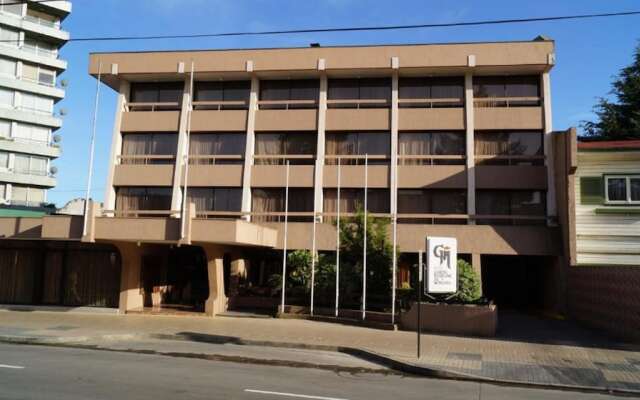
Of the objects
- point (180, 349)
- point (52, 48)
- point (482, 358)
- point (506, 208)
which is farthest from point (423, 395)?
point (52, 48)

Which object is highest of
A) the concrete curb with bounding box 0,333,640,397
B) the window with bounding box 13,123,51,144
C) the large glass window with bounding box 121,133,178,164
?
the window with bounding box 13,123,51,144

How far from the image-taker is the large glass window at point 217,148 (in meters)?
28.5

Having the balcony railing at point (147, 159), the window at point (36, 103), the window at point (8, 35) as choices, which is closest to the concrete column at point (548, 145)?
the balcony railing at point (147, 159)

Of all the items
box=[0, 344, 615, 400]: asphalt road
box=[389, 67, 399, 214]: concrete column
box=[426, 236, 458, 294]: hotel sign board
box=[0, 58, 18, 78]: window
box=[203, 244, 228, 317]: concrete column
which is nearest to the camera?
box=[0, 344, 615, 400]: asphalt road

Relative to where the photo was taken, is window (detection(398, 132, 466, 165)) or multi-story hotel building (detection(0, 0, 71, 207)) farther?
multi-story hotel building (detection(0, 0, 71, 207))

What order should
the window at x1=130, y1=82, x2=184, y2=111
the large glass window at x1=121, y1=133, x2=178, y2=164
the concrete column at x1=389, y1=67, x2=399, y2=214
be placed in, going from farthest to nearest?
the window at x1=130, y1=82, x2=184, y2=111, the large glass window at x1=121, y1=133, x2=178, y2=164, the concrete column at x1=389, y1=67, x2=399, y2=214

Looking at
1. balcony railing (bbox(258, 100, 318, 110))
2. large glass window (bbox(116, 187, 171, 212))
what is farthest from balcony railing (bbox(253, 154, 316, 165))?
large glass window (bbox(116, 187, 171, 212))

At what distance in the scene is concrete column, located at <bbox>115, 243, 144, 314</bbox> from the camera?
23.8m

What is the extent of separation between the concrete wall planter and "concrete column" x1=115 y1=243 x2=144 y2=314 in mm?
12595

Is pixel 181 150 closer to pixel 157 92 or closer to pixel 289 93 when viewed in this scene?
pixel 157 92

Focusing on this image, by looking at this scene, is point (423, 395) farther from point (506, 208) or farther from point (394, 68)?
point (394, 68)

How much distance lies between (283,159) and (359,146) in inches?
155

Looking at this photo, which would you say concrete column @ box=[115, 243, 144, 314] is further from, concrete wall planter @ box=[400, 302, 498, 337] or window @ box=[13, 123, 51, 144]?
window @ box=[13, 123, 51, 144]

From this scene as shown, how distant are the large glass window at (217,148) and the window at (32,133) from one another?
3911 cm
